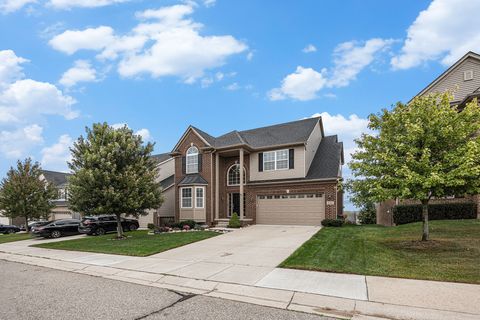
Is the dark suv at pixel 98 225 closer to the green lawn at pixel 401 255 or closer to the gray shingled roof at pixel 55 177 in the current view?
the green lawn at pixel 401 255

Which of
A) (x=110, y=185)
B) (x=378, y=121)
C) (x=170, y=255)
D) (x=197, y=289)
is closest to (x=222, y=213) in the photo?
(x=110, y=185)

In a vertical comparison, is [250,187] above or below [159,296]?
above

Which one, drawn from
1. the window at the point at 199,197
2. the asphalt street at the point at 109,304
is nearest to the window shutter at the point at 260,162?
the window at the point at 199,197

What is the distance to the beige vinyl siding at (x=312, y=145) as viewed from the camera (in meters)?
22.5

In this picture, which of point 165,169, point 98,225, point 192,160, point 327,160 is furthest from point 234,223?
point 165,169

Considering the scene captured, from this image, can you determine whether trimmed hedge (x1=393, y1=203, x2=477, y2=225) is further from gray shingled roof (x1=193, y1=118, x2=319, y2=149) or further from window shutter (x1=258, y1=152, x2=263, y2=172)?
window shutter (x1=258, y1=152, x2=263, y2=172)

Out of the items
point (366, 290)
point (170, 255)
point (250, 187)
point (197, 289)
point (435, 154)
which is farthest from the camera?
point (250, 187)

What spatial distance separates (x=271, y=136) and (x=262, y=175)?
140 inches

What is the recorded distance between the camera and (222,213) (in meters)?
24.7

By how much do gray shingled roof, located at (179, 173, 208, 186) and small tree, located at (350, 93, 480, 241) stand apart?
1450 centimetres

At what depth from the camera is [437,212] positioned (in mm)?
18359

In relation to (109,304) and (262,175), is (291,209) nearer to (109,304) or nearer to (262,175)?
(262,175)

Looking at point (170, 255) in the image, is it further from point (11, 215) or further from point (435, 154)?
point (11, 215)

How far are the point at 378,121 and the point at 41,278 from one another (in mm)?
13295
